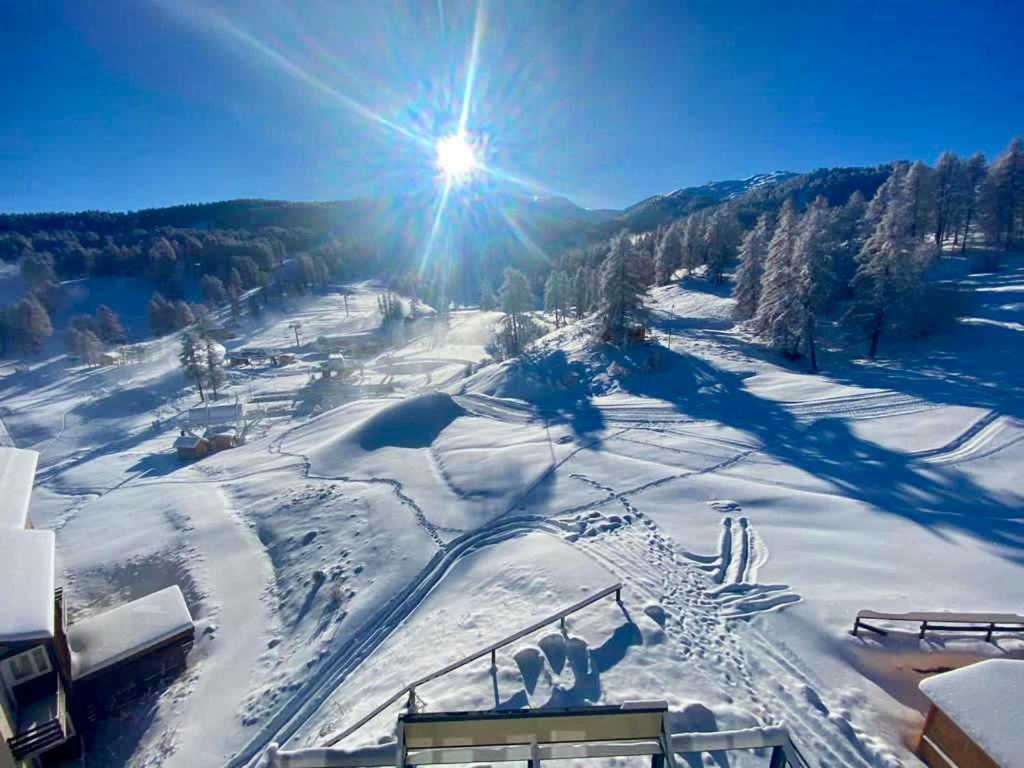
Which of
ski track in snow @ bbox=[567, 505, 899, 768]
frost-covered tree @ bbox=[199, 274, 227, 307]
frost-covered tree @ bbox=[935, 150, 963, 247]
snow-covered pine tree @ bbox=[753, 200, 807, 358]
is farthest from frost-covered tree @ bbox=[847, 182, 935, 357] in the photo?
frost-covered tree @ bbox=[199, 274, 227, 307]

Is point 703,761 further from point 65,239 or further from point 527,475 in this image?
point 65,239

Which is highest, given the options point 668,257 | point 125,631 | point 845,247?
point 668,257

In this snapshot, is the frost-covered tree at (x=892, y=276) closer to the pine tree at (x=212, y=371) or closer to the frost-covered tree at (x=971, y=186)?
the frost-covered tree at (x=971, y=186)

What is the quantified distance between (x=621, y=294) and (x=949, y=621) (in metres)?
31.3

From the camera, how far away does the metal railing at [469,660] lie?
7254 millimetres

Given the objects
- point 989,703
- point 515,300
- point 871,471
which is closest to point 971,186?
point 515,300

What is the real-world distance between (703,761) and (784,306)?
33.5m

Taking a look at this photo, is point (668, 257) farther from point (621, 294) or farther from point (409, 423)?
point (409, 423)

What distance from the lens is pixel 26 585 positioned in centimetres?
930

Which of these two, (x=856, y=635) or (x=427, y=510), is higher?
(x=856, y=635)

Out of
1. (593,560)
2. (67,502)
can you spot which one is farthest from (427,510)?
(67,502)

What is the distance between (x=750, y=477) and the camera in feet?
54.0

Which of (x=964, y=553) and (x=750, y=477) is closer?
(x=964, y=553)

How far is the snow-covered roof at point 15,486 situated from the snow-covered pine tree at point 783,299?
40292 millimetres
